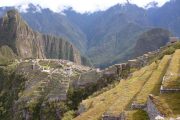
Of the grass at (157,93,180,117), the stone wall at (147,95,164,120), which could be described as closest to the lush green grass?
the grass at (157,93,180,117)

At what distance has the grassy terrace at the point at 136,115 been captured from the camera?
1181 inches

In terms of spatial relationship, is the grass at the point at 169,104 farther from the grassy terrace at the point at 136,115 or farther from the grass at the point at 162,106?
the grassy terrace at the point at 136,115

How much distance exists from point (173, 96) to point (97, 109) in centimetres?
1056

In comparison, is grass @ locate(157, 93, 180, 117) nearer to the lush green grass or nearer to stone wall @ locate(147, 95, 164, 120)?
the lush green grass

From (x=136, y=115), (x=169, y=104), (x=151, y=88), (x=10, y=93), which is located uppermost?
(x=151, y=88)

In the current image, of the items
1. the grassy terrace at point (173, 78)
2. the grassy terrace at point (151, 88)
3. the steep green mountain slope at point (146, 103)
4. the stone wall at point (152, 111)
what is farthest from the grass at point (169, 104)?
the grassy terrace at point (151, 88)

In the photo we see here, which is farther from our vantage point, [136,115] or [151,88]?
[151,88]

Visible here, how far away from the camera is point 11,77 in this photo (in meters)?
192

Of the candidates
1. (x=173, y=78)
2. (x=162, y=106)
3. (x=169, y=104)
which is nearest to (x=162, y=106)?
(x=162, y=106)

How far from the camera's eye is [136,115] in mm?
30984

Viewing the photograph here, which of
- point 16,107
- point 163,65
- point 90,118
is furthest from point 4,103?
point 90,118

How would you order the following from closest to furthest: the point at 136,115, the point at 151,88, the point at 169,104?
the point at 169,104 → the point at 136,115 → the point at 151,88

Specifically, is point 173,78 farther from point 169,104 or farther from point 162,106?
point 162,106

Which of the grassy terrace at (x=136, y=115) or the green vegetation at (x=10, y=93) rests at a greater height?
the grassy terrace at (x=136, y=115)
